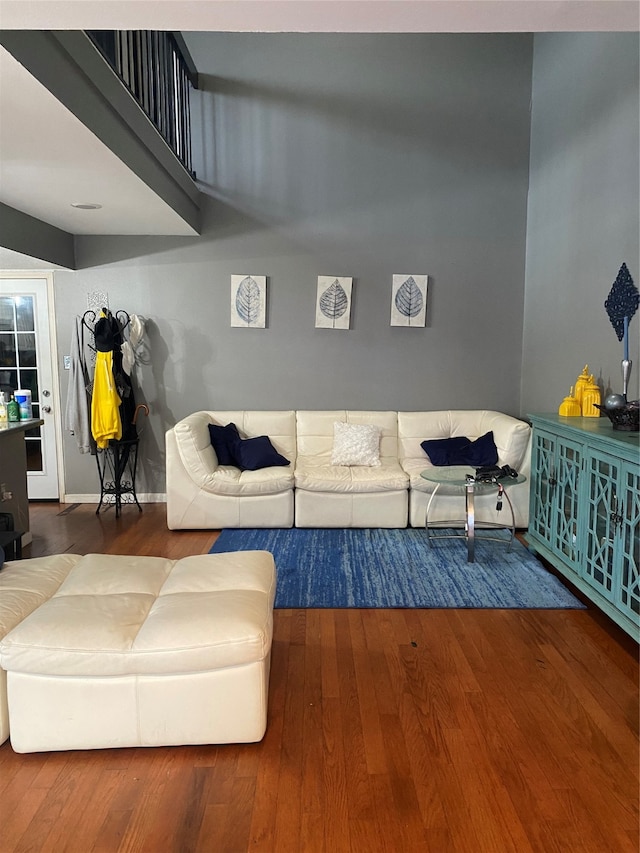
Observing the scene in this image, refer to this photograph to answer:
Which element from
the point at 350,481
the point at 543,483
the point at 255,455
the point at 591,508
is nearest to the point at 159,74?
the point at 255,455

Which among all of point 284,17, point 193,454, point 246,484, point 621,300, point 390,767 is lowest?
point 390,767

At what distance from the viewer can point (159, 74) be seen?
432cm

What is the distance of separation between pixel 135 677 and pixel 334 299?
Answer: 4012 millimetres

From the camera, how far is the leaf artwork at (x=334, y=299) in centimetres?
555

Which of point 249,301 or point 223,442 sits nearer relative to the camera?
point 223,442

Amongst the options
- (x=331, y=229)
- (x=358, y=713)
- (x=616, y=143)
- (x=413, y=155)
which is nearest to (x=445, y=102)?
(x=413, y=155)

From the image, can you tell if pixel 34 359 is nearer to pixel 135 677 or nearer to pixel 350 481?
pixel 350 481

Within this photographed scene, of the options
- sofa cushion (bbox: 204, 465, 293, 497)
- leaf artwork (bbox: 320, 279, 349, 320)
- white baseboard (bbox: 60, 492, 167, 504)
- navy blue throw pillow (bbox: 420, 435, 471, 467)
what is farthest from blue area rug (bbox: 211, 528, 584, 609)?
leaf artwork (bbox: 320, 279, 349, 320)

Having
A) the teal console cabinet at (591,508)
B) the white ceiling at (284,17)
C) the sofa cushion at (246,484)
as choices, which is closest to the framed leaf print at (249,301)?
the sofa cushion at (246,484)

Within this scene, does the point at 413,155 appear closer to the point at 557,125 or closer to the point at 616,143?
the point at 557,125

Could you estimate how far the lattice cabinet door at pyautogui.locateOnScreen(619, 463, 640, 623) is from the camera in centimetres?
273

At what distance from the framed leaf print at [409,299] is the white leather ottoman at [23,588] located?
3.61 m

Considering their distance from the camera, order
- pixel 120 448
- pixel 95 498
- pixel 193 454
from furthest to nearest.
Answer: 1. pixel 95 498
2. pixel 120 448
3. pixel 193 454

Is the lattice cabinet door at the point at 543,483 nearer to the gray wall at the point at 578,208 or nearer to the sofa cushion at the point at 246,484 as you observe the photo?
the gray wall at the point at 578,208
